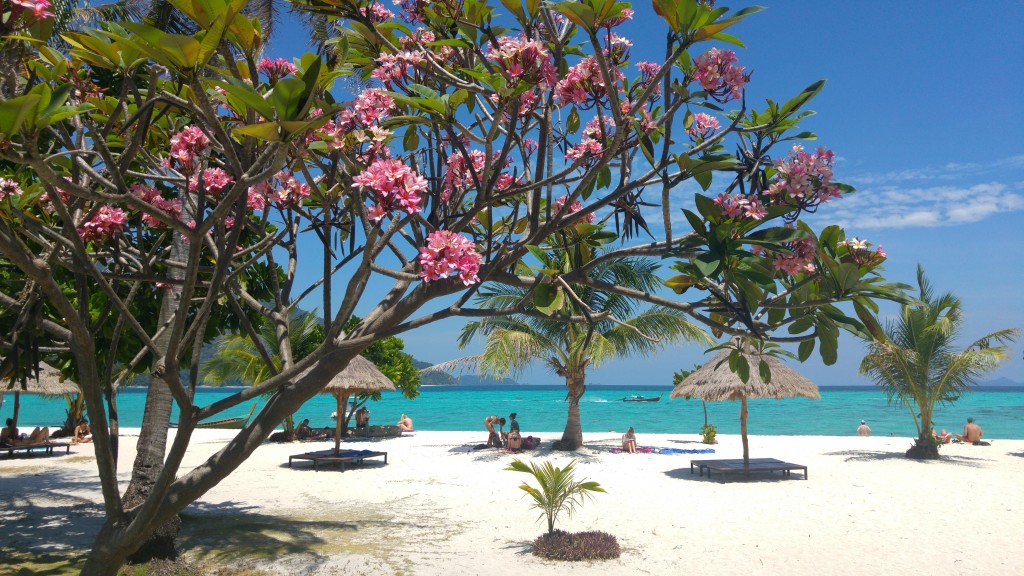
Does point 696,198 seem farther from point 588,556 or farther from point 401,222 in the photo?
point 588,556

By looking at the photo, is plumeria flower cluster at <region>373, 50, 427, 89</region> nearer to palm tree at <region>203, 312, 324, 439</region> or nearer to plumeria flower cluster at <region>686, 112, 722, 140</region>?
plumeria flower cluster at <region>686, 112, 722, 140</region>

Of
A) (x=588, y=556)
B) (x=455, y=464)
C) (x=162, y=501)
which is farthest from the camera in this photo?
(x=455, y=464)

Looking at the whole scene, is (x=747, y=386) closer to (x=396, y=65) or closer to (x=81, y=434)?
(x=396, y=65)

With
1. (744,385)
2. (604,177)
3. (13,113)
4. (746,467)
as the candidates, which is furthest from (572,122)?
(744,385)

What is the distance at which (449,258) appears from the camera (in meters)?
2.58

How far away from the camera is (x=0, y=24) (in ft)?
7.00

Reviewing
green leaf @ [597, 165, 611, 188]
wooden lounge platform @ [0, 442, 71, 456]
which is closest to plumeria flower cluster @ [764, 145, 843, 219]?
green leaf @ [597, 165, 611, 188]

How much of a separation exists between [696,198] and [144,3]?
1371cm

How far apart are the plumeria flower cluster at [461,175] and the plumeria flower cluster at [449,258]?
1119 millimetres

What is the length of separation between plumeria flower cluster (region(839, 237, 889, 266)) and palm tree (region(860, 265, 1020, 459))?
556 inches

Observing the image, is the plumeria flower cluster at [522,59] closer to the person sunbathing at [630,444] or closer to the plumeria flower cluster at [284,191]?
the plumeria flower cluster at [284,191]

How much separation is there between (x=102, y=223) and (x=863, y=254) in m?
3.46

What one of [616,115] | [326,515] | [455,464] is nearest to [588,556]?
[326,515]

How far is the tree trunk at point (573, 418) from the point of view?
17.0 meters
